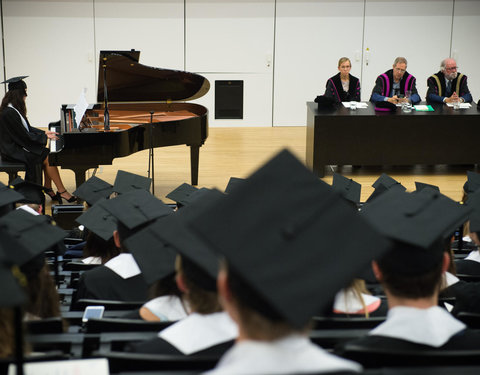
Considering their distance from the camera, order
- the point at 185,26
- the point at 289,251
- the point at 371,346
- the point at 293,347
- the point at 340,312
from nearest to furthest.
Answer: the point at 293,347 → the point at 289,251 → the point at 371,346 → the point at 340,312 → the point at 185,26

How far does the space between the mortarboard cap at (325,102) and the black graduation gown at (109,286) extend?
20.9 feet

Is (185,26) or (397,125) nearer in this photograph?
(397,125)

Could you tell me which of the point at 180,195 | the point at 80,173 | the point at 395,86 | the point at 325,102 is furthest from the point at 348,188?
the point at 395,86

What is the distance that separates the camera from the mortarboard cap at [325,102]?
9.28 meters

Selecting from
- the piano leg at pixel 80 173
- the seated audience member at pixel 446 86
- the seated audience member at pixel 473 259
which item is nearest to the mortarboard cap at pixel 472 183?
the seated audience member at pixel 473 259

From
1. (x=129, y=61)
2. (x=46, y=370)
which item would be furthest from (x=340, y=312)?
(x=129, y=61)

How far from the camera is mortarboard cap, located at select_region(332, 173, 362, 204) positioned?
5.04 metres

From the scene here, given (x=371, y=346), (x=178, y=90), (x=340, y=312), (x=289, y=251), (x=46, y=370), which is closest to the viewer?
(x=289, y=251)

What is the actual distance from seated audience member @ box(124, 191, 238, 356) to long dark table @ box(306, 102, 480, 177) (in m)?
6.64

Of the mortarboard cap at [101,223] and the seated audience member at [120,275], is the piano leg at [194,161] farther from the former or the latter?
the seated audience member at [120,275]

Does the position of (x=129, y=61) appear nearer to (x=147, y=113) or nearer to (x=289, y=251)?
(x=147, y=113)

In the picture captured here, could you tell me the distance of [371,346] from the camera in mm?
2182

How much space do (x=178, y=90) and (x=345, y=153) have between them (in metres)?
2.47

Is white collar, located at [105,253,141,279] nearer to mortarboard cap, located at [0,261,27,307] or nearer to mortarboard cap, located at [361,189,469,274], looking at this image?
mortarboard cap, located at [361,189,469,274]
